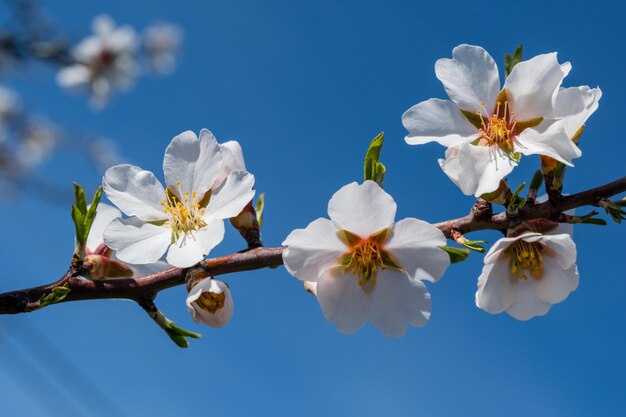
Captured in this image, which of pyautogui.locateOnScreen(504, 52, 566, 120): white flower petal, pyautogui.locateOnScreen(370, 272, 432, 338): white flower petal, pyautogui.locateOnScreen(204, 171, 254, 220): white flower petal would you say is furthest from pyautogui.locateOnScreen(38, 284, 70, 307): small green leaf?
pyautogui.locateOnScreen(504, 52, 566, 120): white flower petal

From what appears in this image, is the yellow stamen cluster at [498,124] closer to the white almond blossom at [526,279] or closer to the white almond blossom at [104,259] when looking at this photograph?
the white almond blossom at [526,279]

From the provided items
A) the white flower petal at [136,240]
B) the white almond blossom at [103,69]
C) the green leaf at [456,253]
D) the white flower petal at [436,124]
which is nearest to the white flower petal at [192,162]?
the white flower petal at [136,240]

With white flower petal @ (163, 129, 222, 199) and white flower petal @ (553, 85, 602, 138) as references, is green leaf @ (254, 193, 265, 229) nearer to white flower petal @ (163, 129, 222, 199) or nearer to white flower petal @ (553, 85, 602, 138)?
white flower petal @ (163, 129, 222, 199)

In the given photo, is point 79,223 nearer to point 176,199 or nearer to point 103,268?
point 103,268

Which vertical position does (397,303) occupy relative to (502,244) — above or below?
below

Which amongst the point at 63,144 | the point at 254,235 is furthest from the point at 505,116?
the point at 63,144

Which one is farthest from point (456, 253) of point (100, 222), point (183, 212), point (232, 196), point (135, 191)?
point (100, 222)

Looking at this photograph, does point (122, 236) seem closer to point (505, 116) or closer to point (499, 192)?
point (499, 192)
